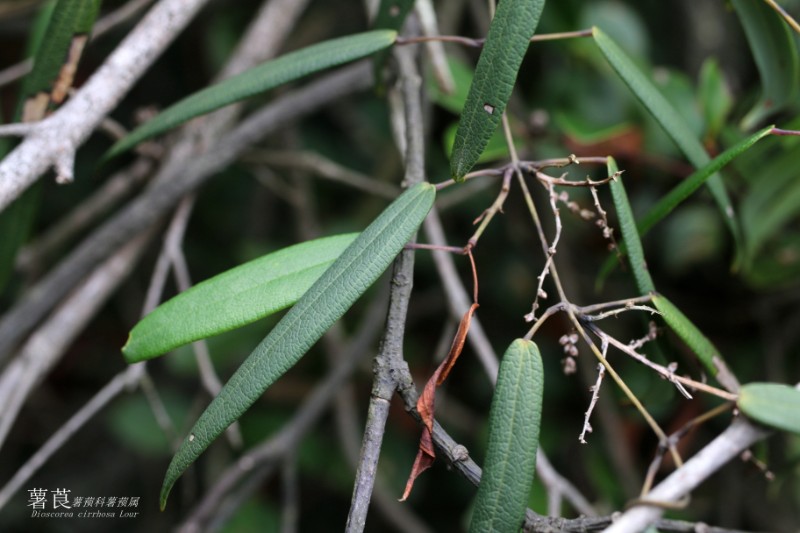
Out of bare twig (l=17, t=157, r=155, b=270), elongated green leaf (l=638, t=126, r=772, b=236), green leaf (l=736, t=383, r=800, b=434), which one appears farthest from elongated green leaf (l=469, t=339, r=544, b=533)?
bare twig (l=17, t=157, r=155, b=270)

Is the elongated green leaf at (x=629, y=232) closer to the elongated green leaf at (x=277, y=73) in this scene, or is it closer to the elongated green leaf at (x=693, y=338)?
the elongated green leaf at (x=693, y=338)

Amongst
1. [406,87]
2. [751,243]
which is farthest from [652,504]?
[751,243]

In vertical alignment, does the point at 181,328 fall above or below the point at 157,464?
below

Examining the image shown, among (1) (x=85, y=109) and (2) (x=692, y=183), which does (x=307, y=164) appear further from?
(2) (x=692, y=183)

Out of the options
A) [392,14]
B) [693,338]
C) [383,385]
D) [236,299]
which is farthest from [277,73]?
[693,338]

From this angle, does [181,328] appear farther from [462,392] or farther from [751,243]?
[462,392]
